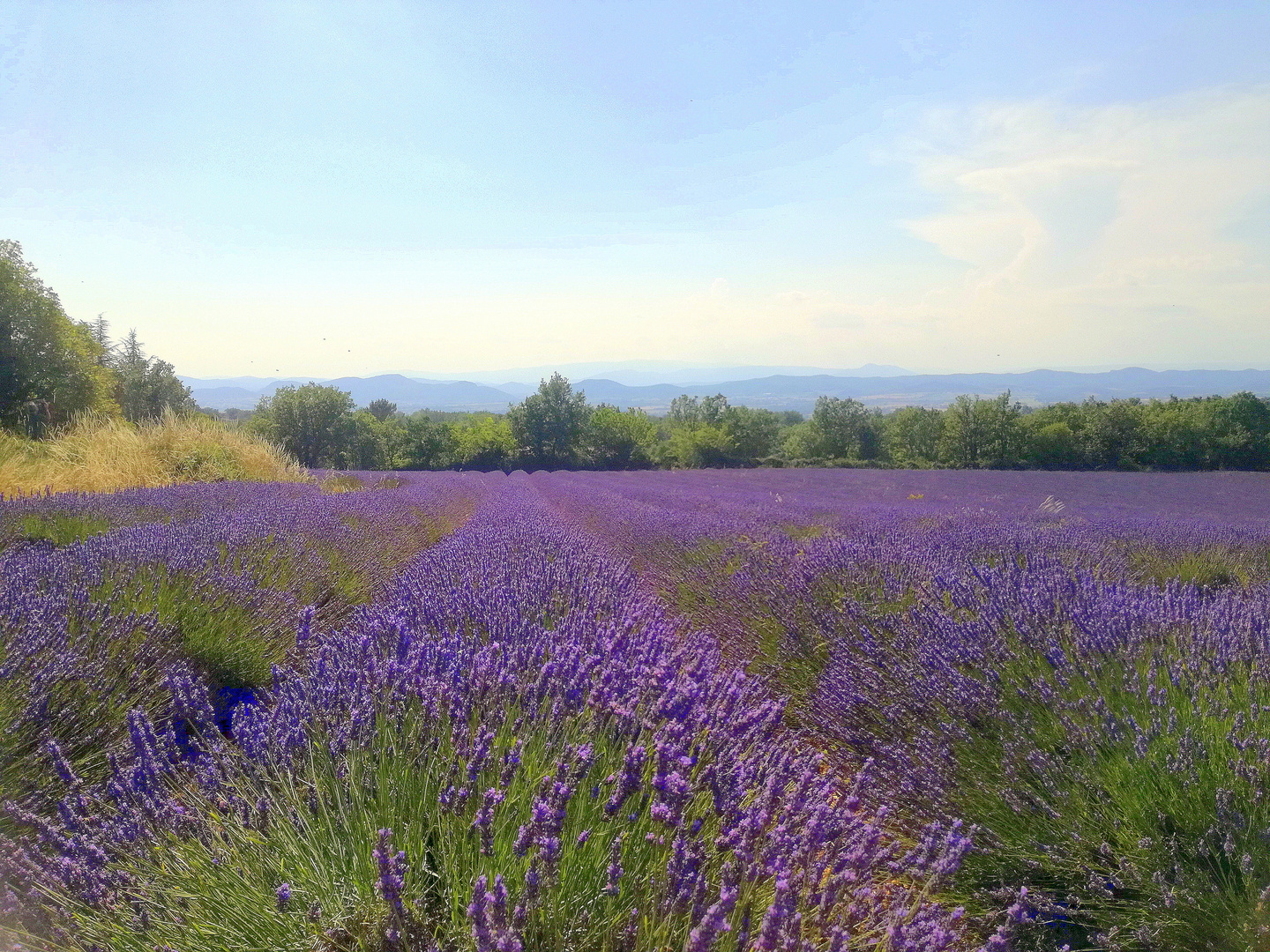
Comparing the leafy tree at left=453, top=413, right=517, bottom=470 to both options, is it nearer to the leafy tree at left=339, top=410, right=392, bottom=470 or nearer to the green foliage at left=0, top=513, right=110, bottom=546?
the leafy tree at left=339, top=410, right=392, bottom=470

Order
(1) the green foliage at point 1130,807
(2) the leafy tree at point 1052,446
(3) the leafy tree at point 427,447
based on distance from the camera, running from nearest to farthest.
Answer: (1) the green foliage at point 1130,807 → (2) the leafy tree at point 1052,446 → (3) the leafy tree at point 427,447

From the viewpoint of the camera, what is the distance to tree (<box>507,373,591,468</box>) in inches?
1451

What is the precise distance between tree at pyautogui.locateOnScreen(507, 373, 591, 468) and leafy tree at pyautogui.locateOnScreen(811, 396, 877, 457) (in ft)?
50.4

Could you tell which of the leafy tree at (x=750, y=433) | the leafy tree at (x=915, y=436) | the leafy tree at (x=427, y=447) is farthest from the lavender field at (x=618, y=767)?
the leafy tree at (x=750, y=433)

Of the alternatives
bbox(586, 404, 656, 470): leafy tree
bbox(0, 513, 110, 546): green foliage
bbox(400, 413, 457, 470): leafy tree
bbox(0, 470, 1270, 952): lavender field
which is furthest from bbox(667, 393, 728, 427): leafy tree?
bbox(0, 470, 1270, 952): lavender field

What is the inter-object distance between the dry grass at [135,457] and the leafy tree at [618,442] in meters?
23.9

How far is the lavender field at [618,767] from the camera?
113 centimetres

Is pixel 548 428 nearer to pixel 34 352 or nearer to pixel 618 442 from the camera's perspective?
pixel 618 442

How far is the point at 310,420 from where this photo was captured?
117ft

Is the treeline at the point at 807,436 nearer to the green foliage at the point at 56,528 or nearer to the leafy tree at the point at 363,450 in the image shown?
the leafy tree at the point at 363,450

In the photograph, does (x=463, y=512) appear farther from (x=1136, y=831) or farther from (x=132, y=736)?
(x=1136, y=831)

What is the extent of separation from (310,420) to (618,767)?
38748mm

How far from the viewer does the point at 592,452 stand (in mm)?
36812

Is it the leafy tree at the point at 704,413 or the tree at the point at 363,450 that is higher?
the leafy tree at the point at 704,413
